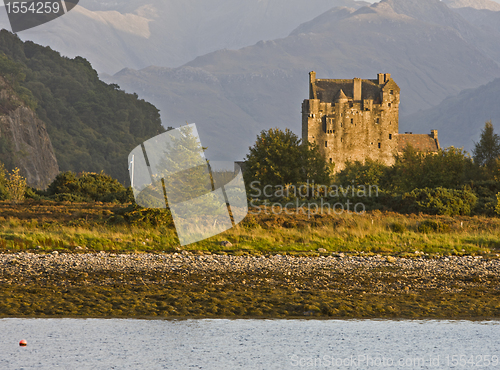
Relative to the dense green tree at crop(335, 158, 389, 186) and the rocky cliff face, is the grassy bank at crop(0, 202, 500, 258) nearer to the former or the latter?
the dense green tree at crop(335, 158, 389, 186)

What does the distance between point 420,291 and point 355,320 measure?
354 cm

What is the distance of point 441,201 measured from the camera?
34.3 m

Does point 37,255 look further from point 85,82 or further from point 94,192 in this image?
point 85,82

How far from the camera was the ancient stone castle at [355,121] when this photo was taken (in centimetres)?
10319

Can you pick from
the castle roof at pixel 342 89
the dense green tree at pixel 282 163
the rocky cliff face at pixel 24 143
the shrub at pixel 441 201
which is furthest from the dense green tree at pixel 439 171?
the castle roof at pixel 342 89

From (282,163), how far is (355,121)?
207ft

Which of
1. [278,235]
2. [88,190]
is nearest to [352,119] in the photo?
[88,190]

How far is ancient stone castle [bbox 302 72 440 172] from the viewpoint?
103 meters

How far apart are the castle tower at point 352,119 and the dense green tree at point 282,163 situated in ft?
183

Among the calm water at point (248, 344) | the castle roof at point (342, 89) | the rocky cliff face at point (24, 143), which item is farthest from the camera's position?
the castle roof at point (342, 89)
